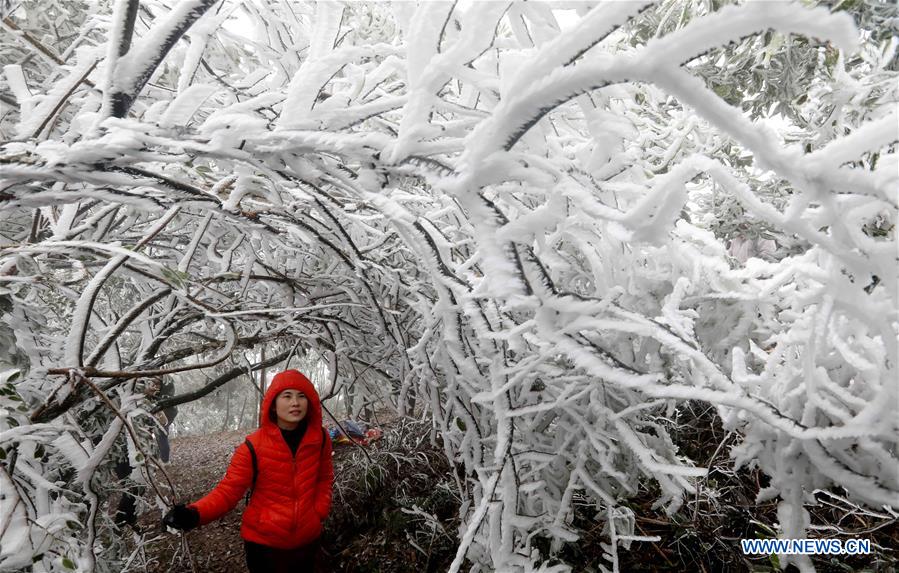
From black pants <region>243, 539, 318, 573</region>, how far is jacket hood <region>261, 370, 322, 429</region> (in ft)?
2.11

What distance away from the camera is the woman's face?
8.59 feet

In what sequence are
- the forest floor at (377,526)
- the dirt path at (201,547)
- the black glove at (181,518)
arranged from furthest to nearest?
the dirt path at (201,547), the forest floor at (377,526), the black glove at (181,518)

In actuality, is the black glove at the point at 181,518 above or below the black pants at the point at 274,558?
above

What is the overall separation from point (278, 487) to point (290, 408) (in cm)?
42

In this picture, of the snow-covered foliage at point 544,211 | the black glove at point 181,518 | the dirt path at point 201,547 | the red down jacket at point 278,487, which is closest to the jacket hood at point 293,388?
the red down jacket at point 278,487

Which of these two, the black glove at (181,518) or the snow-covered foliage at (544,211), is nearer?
the snow-covered foliage at (544,211)

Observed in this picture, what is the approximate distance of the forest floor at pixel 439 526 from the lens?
69.1 inches

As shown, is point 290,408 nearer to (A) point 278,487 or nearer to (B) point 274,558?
(A) point 278,487

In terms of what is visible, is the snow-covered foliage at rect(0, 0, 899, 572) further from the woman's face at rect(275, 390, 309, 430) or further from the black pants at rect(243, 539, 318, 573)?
the black pants at rect(243, 539, 318, 573)

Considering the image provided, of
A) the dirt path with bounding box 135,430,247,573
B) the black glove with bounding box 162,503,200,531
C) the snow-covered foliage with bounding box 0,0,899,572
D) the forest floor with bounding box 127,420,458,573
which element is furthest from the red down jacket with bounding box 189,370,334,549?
the dirt path with bounding box 135,430,247,573

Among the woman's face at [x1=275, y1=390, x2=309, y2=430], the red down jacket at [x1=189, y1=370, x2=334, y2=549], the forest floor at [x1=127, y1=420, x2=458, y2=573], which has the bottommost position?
the forest floor at [x1=127, y1=420, x2=458, y2=573]

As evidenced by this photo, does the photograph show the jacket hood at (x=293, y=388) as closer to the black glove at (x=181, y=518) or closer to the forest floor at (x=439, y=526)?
the black glove at (x=181, y=518)

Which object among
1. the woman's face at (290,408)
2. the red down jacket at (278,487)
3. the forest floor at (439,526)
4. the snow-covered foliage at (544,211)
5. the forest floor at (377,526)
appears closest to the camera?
the snow-covered foliage at (544,211)

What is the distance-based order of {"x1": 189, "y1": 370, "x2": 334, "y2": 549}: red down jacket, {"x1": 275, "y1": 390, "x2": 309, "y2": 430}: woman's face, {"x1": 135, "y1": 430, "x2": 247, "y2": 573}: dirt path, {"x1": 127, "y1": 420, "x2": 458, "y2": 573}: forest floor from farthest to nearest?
{"x1": 135, "y1": 430, "x2": 247, "y2": 573}: dirt path → {"x1": 127, "y1": 420, "x2": 458, "y2": 573}: forest floor → {"x1": 275, "y1": 390, "x2": 309, "y2": 430}: woman's face → {"x1": 189, "y1": 370, "x2": 334, "y2": 549}: red down jacket
